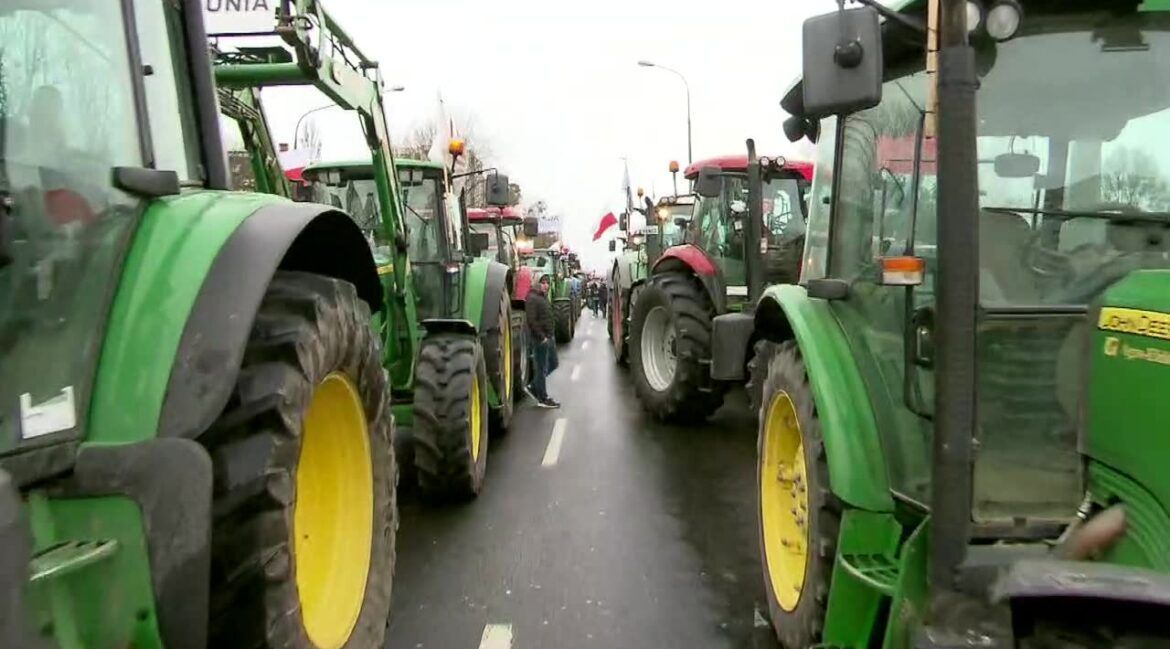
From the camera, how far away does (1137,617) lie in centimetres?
170

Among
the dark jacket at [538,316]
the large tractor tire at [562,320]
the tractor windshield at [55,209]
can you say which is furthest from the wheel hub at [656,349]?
the large tractor tire at [562,320]

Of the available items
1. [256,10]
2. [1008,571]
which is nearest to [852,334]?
[1008,571]

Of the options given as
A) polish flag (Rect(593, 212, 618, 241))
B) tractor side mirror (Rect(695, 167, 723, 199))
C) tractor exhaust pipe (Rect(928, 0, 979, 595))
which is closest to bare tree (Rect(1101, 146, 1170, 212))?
tractor exhaust pipe (Rect(928, 0, 979, 595))

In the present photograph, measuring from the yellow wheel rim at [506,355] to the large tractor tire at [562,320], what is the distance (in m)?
9.25

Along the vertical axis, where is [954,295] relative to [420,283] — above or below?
above

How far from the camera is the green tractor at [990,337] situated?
2082mm

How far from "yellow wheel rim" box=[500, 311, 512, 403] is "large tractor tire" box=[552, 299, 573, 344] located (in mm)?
9252

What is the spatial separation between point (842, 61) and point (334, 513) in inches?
80.6

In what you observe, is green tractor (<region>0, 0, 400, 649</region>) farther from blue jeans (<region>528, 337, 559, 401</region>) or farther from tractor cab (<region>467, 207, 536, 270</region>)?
tractor cab (<region>467, 207, 536, 270</region>)

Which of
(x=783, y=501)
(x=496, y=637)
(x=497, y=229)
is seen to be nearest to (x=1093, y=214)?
(x=783, y=501)

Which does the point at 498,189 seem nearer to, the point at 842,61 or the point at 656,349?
the point at 656,349

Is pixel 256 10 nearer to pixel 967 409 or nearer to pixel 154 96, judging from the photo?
pixel 154 96

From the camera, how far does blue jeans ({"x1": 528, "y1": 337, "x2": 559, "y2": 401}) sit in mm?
10281

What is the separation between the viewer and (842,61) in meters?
2.32
